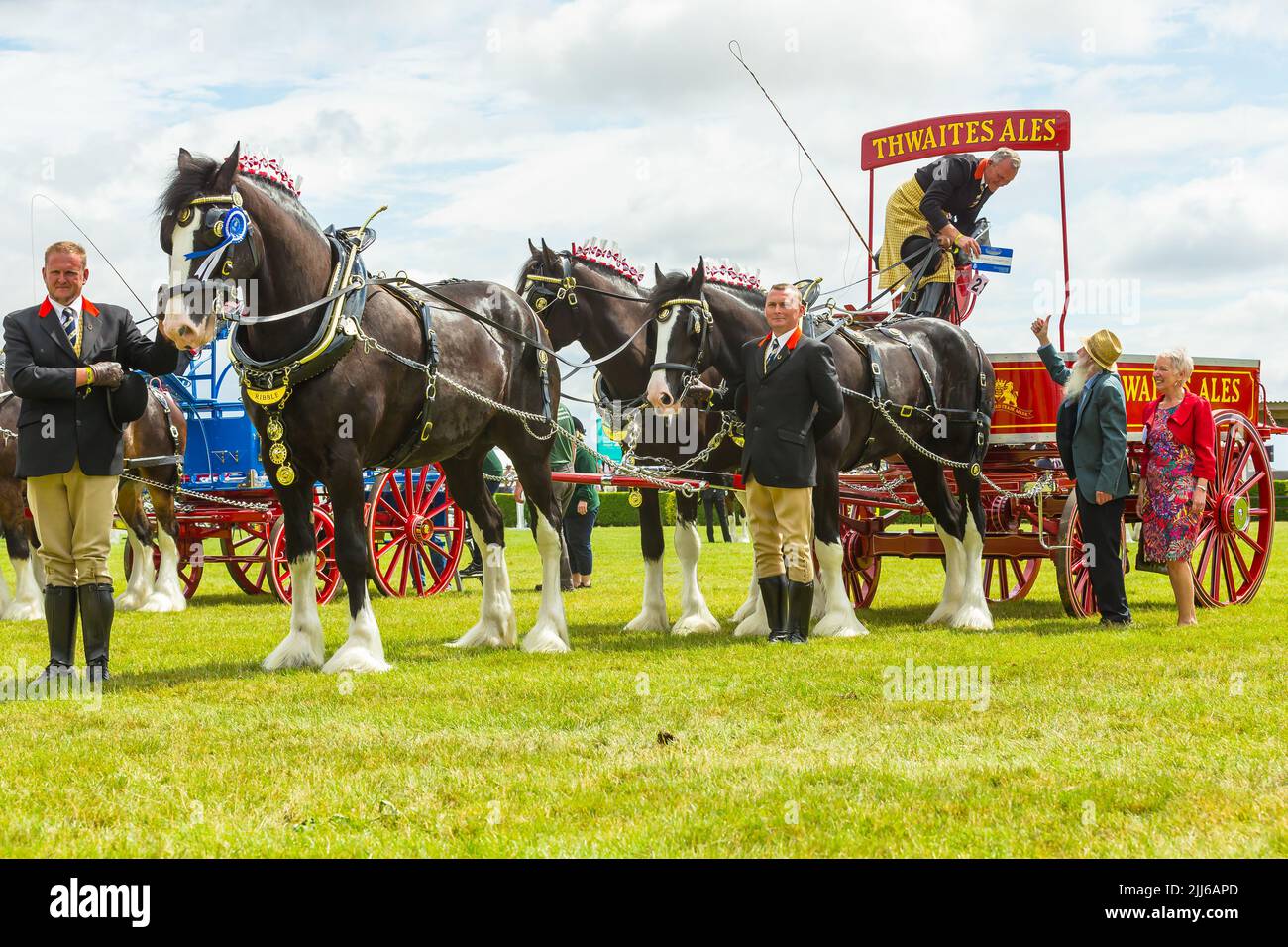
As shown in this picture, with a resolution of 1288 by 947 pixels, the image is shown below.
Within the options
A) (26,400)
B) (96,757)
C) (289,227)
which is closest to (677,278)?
(289,227)

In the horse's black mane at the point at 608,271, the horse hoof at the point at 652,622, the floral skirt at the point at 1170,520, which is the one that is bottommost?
the horse hoof at the point at 652,622

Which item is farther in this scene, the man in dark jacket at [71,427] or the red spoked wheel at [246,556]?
the red spoked wheel at [246,556]

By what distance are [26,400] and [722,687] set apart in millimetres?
3608

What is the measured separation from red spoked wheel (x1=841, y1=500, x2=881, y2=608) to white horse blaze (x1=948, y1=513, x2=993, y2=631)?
95 centimetres

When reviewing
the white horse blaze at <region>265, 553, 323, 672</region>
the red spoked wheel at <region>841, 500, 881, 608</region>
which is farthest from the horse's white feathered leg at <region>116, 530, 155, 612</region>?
the red spoked wheel at <region>841, 500, 881, 608</region>

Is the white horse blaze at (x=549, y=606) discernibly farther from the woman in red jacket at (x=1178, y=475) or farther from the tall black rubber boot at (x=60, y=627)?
the woman in red jacket at (x=1178, y=475)

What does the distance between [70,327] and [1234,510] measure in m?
7.95

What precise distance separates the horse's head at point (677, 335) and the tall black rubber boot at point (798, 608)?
130cm

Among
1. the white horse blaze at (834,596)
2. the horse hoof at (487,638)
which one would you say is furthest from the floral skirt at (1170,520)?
the horse hoof at (487,638)

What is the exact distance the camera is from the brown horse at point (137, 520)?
11.0 m

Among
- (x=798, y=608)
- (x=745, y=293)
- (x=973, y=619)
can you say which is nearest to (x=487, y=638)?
(x=798, y=608)

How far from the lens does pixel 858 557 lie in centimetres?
1061

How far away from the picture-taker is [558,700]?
6.24 m
